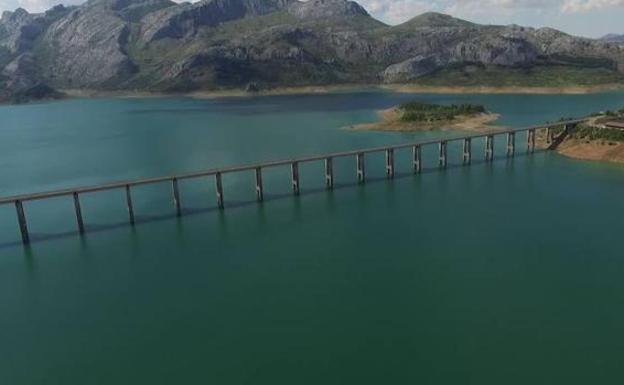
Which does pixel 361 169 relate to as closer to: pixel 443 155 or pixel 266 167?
pixel 266 167

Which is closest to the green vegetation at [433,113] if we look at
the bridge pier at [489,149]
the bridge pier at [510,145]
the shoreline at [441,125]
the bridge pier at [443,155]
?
the shoreline at [441,125]

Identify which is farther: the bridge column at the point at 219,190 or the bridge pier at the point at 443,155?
the bridge pier at the point at 443,155

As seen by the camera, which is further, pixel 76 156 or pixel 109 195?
pixel 76 156

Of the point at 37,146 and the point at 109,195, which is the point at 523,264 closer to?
the point at 109,195

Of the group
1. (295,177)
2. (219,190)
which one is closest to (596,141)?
(295,177)

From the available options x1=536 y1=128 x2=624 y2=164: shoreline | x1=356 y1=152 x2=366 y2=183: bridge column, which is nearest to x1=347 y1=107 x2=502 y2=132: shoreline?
x1=536 y1=128 x2=624 y2=164: shoreline

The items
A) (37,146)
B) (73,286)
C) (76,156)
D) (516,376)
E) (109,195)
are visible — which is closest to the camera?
(516,376)

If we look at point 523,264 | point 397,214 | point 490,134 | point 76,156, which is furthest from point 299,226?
point 76,156

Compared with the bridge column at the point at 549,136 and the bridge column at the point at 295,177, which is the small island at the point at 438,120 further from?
the bridge column at the point at 295,177

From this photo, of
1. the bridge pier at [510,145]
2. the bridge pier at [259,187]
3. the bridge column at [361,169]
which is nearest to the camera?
the bridge pier at [259,187]
